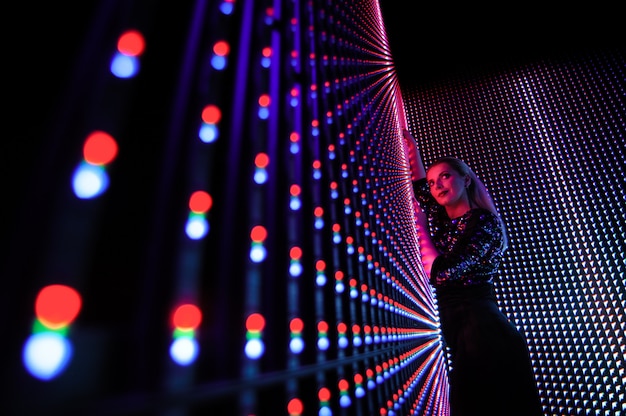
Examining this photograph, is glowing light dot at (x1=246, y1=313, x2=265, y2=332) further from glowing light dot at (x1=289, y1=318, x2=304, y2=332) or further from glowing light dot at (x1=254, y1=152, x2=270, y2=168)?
glowing light dot at (x1=254, y1=152, x2=270, y2=168)

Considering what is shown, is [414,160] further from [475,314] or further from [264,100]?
[264,100]

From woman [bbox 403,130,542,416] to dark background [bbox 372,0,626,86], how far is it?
2.46m

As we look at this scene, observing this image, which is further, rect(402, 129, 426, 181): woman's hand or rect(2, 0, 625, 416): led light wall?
rect(402, 129, 426, 181): woman's hand

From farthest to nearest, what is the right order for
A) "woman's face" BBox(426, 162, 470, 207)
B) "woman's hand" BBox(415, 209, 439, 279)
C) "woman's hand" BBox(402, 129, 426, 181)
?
"woman's hand" BBox(402, 129, 426, 181) < "woman's hand" BBox(415, 209, 439, 279) < "woman's face" BBox(426, 162, 470, 207)

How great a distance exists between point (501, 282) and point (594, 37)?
326 cm

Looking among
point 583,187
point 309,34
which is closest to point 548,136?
point 583,187

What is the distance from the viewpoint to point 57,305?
30 centimetres

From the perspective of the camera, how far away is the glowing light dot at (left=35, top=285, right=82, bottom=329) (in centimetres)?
29

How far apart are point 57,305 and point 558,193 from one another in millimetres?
4733

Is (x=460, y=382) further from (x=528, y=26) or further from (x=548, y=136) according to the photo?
(x=528, y=26)

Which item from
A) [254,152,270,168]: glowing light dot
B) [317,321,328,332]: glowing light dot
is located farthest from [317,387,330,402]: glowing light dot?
[254,152,270,168]: glowing light dot

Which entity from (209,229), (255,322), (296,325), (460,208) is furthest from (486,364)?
(209,229)

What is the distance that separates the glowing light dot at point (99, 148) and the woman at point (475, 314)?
73.2 inches

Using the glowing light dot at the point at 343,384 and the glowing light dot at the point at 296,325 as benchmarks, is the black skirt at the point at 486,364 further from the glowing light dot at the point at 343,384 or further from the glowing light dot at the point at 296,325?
the glowing light dot at the point at 296,325
